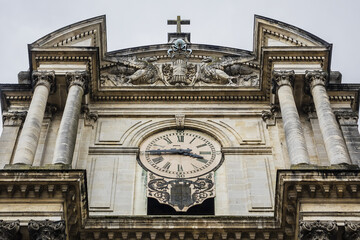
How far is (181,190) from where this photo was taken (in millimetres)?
21000

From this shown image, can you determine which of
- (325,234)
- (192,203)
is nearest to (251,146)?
(192,203)

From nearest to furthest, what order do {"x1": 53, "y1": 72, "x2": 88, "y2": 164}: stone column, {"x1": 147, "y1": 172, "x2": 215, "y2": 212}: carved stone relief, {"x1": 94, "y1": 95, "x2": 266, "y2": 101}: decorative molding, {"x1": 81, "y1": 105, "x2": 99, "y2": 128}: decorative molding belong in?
{"x1": 53, "y1": 72, "x2": 88, "y2": 164}: stone column
{"x1": 147, "y1": 172, "x2": 215, "y2": 212}: carved stone relief
{"x1": 81, "y1": 105, "x2": 99, "y2": 128}: decorative molding
{"x1": 94, "y1": 95, "x2": 266, "y2": 101}: decorative molding

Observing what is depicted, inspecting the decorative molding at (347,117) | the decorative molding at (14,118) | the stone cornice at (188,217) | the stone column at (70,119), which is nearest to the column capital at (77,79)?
the stone column at (70,119)

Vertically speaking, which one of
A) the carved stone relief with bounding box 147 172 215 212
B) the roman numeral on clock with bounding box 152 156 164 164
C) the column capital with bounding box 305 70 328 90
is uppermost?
the column capital with bounding box 305 70 328 90

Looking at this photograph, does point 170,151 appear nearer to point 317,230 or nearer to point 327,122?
point 327,122

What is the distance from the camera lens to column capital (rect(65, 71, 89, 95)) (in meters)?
22.9

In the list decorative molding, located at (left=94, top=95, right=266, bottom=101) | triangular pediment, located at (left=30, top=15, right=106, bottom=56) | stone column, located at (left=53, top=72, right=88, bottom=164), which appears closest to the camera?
stone column, located at (left=53, top=72, right=88, bottom=164)

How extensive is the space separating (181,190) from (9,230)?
5.58 meters

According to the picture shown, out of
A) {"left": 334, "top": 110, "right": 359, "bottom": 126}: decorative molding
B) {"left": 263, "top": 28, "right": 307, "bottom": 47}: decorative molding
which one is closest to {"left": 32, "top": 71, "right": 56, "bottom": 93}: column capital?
{"left": 263, "top": 28, "right": 307, "bottom": 47}: decorative molding

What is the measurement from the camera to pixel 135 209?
20.3 m

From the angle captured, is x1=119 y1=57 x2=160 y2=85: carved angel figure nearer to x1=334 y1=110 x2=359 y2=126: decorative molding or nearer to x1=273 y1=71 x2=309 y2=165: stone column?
x1=273 y1=71 x2=309 y2=165: stone column

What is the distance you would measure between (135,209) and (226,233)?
9.99ft

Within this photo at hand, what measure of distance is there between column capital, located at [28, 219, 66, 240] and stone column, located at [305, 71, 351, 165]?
6.95m

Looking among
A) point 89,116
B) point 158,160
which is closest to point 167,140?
point 158,160
